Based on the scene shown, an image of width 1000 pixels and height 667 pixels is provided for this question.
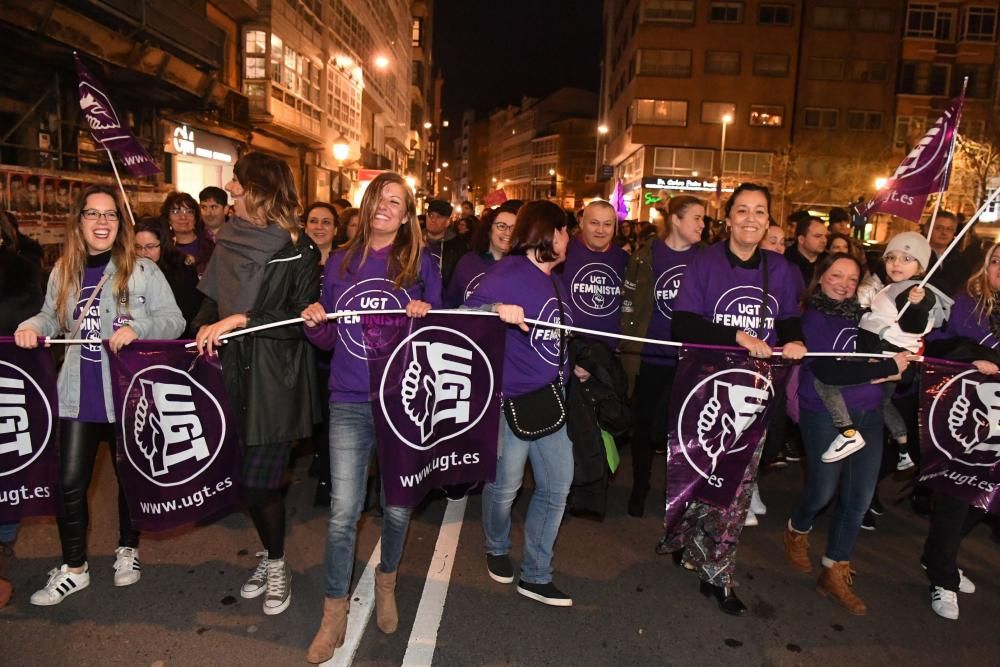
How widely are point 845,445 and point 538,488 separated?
1812 millimetres

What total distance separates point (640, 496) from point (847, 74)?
49.1 m

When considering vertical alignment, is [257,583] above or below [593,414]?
below

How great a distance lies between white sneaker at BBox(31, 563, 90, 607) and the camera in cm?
404

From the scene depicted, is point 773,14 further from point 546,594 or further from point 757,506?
point 546,594

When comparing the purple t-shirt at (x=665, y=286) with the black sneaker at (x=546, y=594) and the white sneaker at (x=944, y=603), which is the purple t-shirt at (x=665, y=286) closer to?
the black sneaker at (x=546, y=594)

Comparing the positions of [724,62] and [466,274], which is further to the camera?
[724,62]

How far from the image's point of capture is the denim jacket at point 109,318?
4004mm

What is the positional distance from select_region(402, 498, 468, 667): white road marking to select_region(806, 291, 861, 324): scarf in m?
2.85

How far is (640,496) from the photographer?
225 inches

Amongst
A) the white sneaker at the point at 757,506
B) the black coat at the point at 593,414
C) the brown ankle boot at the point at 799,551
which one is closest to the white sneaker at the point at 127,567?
the black coat at the point at 593,414

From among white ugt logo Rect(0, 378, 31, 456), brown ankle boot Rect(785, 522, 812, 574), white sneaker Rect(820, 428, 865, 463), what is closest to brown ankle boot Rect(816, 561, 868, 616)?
brown ankle boot Rect(785, 522, 812, 574)

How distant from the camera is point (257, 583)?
4.27 metres

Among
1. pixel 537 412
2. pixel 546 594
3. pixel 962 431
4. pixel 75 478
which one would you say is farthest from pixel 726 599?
pixel 75 478

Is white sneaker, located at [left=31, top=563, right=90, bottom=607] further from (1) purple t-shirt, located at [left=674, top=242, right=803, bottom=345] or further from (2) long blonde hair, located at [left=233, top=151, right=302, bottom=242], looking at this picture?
(1) purple t-shirt, located at [left=674, top=242, right=803, bottom=345]
